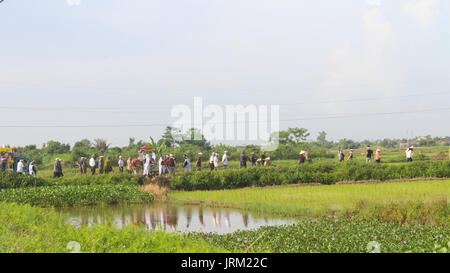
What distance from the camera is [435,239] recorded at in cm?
898

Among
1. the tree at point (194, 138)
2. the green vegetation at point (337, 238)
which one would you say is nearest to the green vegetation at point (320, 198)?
the green vegetation at point (337, 238)

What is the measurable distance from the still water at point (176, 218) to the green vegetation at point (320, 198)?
0.89 m

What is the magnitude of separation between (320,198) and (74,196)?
10518mm

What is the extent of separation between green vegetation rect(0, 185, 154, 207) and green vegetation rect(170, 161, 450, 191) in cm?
341

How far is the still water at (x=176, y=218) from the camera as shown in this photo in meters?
12.9

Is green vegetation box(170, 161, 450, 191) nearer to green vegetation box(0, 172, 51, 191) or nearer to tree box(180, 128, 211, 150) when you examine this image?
green vegetation box(0, 172, 51, 191)

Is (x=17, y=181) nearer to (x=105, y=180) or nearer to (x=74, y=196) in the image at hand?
(x=105, y=180)

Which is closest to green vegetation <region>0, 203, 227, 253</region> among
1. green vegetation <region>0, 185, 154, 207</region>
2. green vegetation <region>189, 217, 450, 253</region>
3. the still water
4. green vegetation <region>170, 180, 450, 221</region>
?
green vegetation <region>189, 217, 450, 253</region>

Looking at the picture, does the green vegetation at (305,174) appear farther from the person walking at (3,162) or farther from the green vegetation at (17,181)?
the person walking at (3,162)

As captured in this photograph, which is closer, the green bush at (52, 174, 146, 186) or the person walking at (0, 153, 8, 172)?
the green bush at (52, 174, 146, 186)

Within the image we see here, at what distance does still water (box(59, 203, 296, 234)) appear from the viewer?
42.2 feet

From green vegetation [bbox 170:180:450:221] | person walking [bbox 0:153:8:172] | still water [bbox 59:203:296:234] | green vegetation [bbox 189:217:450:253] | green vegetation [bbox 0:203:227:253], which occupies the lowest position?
still water [bbox 59:203:296:234]

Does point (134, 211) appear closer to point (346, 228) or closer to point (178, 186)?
point (178, 186)
